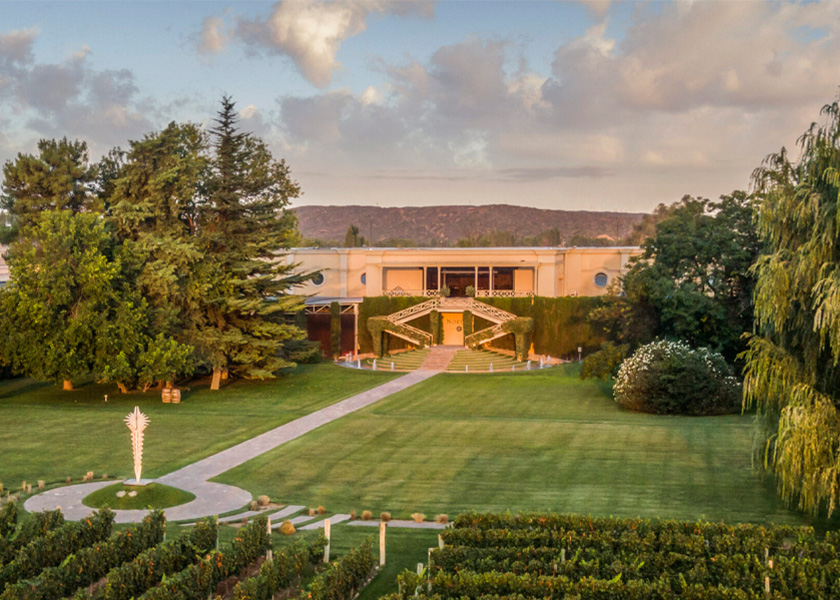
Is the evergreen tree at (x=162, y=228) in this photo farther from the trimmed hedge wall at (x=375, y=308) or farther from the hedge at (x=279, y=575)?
the hedge at (x=279, y=575)

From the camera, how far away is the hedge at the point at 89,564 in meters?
11.9

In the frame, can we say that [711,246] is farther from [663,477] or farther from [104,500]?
[104,500]

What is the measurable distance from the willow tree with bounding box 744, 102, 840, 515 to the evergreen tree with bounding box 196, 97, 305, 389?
25112mm

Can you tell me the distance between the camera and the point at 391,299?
5081 centimetres

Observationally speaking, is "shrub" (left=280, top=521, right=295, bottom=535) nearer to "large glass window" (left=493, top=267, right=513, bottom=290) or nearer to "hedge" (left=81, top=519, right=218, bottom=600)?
"hedge" (left=81, top=519, right=218, bottom=600)

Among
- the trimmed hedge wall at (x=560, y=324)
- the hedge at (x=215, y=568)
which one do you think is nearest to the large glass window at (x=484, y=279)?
the trimmed hedge wall at (x=560, y=324)

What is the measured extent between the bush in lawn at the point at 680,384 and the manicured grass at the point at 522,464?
84 cm

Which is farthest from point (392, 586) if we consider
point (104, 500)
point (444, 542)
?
point (104, 500)

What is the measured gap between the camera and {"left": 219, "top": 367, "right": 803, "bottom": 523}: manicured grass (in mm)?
18969

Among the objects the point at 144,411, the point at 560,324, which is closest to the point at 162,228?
Answer: the point at 144,411

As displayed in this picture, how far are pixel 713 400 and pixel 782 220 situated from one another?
16802 mm

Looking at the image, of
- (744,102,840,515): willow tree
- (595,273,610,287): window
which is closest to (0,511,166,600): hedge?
(744,102,840,515): willow tree

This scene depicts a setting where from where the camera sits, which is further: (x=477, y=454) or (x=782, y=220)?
(x=477, y=454)

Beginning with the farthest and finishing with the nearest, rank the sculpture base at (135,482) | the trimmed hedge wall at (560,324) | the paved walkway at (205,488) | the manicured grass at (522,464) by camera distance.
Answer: the trimmed hedge wall at (560,324) → the sculpture base at (135,482) → the manicured grass at (522,464) → the paved walkway at (205,488)
